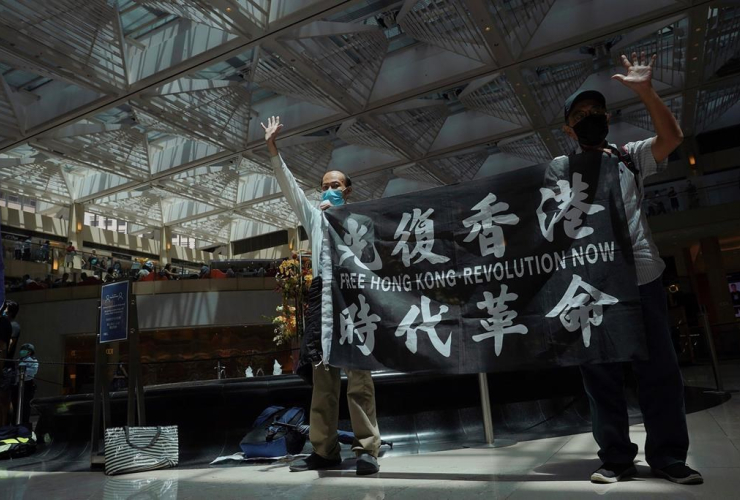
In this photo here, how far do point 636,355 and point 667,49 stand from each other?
646 inches

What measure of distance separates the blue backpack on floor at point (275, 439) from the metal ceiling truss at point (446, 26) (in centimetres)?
1070

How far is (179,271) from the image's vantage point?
1853cm

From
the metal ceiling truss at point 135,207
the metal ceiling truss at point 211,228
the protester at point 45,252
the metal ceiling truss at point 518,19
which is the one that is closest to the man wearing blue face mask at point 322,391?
the metal ceiling truss at point 518,19

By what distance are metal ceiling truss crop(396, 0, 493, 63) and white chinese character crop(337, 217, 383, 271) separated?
33.9 ft

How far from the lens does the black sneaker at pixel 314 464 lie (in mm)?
2939

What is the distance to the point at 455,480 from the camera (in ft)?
7.81

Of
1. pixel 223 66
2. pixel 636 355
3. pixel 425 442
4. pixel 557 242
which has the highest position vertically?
pixel 223 66

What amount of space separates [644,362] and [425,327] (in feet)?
3.30

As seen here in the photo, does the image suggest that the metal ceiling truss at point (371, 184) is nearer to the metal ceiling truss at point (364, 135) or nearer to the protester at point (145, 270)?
the metal ceiling truss at point (364, 135)

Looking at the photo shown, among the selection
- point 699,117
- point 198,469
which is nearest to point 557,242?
point 198,469

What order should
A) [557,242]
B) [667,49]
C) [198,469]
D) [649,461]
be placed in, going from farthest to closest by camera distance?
[667,49] → [198,469] → [557,242] → [649,461]

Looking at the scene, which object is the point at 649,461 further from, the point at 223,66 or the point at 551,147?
the point at 551,147

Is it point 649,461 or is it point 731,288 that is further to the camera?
point 731,288

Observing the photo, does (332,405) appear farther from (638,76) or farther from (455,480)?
(638,76)
